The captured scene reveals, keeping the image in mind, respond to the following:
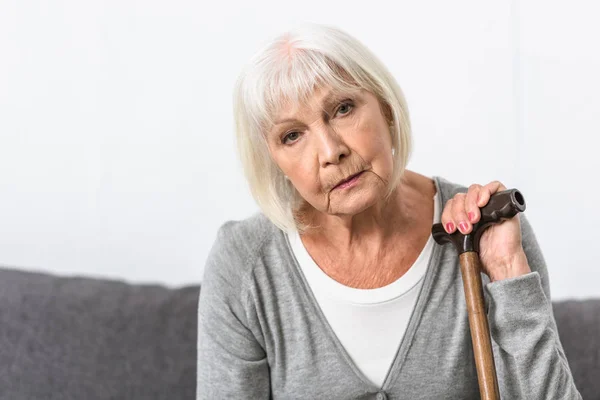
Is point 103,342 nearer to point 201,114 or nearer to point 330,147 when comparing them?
point 201,114

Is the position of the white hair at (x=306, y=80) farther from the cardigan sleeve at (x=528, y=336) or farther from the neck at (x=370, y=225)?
the cardigan sleeve at (x=528, y=336)

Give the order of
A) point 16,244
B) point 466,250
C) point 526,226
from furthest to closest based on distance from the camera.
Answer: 1. point 16,244
2. point 526,226
3. point 466,250

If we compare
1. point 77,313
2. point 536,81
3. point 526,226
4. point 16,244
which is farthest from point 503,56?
point 16,244

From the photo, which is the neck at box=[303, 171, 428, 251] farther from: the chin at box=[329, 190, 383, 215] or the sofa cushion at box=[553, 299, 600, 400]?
the sofa cushion at box=[553, 299, 600, 400]

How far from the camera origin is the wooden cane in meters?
1.37

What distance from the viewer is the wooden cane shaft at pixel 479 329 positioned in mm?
1368

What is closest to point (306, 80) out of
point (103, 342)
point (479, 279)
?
point (479, 279)

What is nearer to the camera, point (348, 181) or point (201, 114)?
point (348, 181)

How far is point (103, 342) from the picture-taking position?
1.96 metres

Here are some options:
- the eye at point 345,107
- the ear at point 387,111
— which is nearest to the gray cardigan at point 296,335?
the ear at point 387,111

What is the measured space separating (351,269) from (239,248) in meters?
0.23

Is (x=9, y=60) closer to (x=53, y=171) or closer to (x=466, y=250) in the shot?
(x=53, y=171)

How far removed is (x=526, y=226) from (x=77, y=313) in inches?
42.4

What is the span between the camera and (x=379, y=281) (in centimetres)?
158
